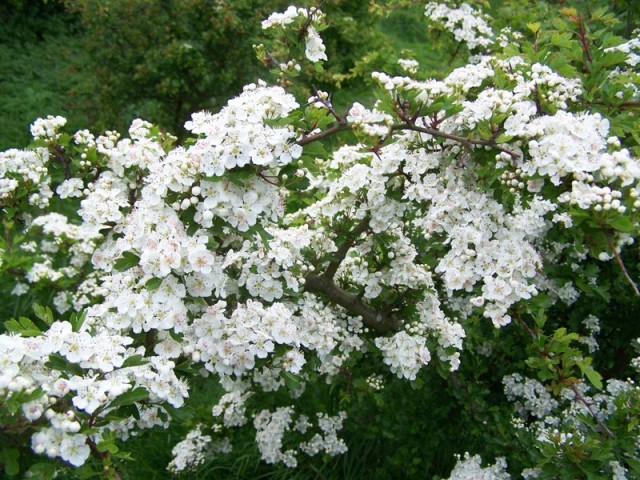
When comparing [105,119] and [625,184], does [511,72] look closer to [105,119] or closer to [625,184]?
[625,184]

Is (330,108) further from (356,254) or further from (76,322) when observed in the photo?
(76,322)

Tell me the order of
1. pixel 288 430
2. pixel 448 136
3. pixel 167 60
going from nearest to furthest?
pixel 448 136
pixel 288 430
pixel 167 60

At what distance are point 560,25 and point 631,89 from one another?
1.70ft

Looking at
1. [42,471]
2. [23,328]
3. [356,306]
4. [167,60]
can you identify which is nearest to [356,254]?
[356,306]

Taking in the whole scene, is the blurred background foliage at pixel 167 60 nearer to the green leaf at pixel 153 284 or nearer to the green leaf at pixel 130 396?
the green leaf at pixel 153 284

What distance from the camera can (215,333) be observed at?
1.84 metres

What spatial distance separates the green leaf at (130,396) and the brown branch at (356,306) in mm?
937

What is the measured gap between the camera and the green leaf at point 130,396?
1534 mm

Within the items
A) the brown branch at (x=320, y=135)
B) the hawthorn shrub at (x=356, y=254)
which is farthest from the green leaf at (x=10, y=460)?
the brown branch at (x=320, y=135)

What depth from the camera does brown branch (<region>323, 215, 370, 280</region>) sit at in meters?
2.26

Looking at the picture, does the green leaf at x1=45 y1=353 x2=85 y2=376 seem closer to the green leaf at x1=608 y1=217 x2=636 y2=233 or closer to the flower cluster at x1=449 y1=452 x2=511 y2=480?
the green leaf at x1=608 y1=217 x2=636 y2=233

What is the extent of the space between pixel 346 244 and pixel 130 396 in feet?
3.35

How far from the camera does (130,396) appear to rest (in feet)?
5.07

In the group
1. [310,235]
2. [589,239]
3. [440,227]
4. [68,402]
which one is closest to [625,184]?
[589,239]
